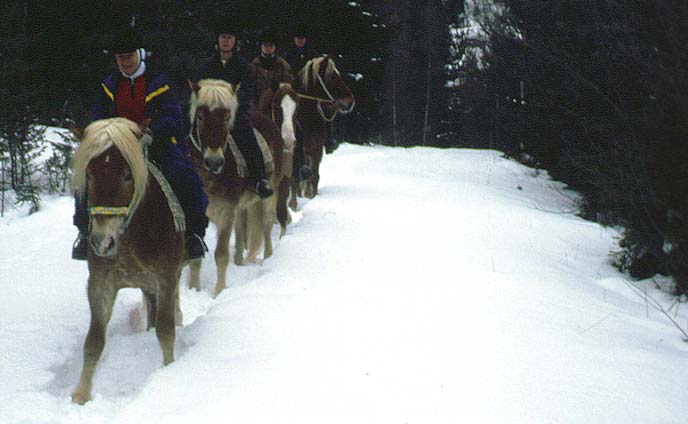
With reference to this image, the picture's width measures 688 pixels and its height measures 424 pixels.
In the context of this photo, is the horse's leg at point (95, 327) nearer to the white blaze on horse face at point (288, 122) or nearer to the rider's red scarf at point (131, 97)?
the rider's red scarf at point (131, 97)

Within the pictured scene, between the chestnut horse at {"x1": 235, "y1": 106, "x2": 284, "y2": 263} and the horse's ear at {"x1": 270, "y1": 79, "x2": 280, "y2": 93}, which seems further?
the horse's ear at {"x1": 270, "y1": 79, "x2": 280, "y2": 93}

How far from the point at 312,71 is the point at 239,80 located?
3.70 metres

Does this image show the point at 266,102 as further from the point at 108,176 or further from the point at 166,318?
the point at 108,176

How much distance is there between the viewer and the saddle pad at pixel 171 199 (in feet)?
15.9

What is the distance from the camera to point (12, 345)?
5109 mm

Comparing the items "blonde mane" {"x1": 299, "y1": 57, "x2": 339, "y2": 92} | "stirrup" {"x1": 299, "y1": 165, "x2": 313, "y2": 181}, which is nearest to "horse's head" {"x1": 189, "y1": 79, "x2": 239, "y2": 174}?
"stirrup" {"x1": 299, "y1": 165, "x2": 313, "y2": 181}

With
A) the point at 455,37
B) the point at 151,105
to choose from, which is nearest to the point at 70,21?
the point at 151,105

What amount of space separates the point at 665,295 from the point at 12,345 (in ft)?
23.0

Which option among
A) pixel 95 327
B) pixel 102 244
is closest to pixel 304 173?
pixel 95 327

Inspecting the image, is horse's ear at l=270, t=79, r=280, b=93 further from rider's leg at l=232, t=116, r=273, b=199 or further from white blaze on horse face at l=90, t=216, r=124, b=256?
white blaze on horse face at l=90, t=216, r=124, b=256

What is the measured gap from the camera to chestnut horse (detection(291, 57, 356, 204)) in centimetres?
1151

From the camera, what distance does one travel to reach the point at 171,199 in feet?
16.0

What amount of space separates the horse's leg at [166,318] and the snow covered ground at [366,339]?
0.17 metres

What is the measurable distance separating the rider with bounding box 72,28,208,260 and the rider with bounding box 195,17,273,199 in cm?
210
